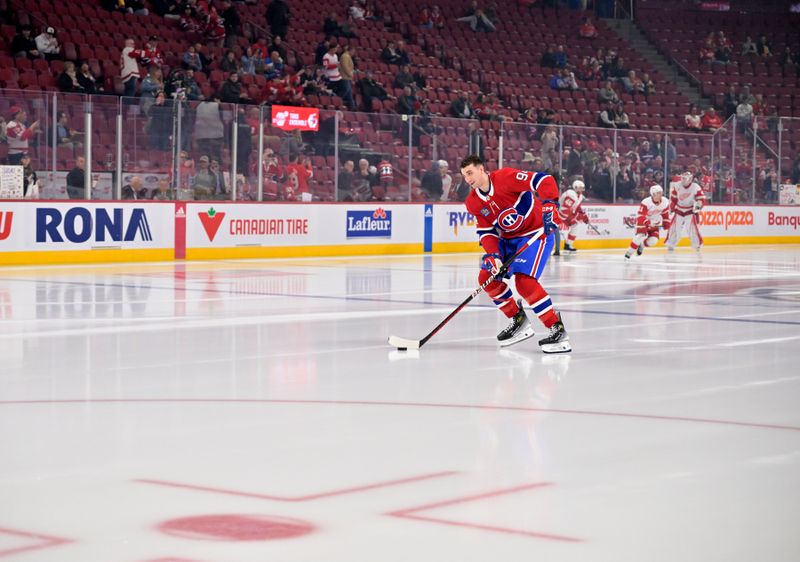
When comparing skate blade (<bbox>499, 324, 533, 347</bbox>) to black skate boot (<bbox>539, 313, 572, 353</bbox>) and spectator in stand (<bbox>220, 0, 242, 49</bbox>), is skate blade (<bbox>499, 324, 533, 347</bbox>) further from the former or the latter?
spectator in stand (<bbox>220, 0, 242, 49</bbox>)

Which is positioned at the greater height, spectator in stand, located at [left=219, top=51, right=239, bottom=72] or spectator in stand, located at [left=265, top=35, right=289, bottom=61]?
spectator in stand, located at [left=265, top=35, right=289, bottom=61]

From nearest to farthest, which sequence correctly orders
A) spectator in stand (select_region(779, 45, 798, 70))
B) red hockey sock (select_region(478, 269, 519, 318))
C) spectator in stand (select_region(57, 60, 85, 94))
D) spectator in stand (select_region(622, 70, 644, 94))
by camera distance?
red hockey sock (select_region(478, 269, 519, 318))
spectator in stand (select_region(57, 60, 85, 94))
spectator in stand (select_region(622, 70, 644, 94))
spectator in stand (select_region(779, 45, 798, 70))

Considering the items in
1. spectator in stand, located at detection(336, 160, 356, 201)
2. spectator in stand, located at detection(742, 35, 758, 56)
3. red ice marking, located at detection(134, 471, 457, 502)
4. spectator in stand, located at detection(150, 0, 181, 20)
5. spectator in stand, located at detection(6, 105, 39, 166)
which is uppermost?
spectator in stand, located at detection(742, 35, 758, 56)

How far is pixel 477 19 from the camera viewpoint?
1243 inches

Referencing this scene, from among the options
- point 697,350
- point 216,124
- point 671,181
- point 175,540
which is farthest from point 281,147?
point 175,540


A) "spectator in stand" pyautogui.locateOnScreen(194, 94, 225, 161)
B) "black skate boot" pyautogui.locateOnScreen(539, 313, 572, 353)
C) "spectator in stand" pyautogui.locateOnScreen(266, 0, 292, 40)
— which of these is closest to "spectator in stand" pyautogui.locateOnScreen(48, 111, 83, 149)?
"spectator in stand" pyautogui.locateOnScreen(194, 94, 225, 161)

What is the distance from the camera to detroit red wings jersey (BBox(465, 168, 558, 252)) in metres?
9.49

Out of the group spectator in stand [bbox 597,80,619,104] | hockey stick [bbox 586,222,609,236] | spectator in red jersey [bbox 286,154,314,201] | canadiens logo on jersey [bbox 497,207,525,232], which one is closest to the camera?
canadiens logo on jersey [bbox 497,207,525,232]

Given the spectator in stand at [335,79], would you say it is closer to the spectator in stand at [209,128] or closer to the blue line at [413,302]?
the spectator in stand at [209,128]

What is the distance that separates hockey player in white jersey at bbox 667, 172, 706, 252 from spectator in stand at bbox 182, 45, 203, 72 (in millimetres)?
9524

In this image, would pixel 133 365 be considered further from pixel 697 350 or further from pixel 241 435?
pixel 697 350

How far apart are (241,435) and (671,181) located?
899 inches

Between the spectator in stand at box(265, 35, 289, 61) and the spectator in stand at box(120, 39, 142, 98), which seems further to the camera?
the spectator in stand at box(265, 35, 289, 61)

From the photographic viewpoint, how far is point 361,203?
2267 cm
